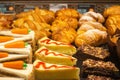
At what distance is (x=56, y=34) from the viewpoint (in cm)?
262

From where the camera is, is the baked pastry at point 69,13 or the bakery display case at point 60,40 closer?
the bakery display case at point 60,40

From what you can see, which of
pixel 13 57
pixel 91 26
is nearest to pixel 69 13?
pixel 91 26

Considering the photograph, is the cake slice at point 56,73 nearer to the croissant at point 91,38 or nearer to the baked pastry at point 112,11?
the croissant at point 91,38

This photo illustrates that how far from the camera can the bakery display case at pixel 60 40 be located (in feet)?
6.52

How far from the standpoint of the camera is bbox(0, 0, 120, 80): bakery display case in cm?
199

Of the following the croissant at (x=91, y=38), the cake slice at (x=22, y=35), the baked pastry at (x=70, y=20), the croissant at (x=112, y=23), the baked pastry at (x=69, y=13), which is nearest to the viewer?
the cake slice at (x=22, y=35)

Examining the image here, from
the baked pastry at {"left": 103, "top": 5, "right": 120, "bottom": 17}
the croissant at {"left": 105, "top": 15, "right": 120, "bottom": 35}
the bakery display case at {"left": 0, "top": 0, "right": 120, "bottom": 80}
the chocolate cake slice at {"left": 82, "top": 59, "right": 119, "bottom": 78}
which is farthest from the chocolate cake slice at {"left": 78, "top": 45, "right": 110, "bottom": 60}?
the baked pastry at {"left": 103, "top": 5, "right": 120, "bottom": 17}

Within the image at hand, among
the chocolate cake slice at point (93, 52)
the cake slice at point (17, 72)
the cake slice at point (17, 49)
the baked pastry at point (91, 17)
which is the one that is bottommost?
the chocolate cake slice at point (93, 52)

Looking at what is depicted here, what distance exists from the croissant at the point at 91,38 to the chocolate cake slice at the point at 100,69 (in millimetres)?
350

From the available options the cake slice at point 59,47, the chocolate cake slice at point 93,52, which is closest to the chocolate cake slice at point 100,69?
the chocolate cake slice at point 93,52

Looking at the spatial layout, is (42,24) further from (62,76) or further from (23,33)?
(62,76)

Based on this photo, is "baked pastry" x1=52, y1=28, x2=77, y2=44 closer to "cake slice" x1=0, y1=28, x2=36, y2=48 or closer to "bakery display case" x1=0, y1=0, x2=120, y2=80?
"bakery display case" x1=0, y1=0, x2=120, y2=80

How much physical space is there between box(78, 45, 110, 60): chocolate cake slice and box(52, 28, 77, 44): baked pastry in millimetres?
158

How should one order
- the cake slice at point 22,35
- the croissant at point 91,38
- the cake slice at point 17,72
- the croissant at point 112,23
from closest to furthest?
the cake slice at point 17,72
the cake slice at point 22,35
the croissant at point 91,38
the croissant at point 112,23
